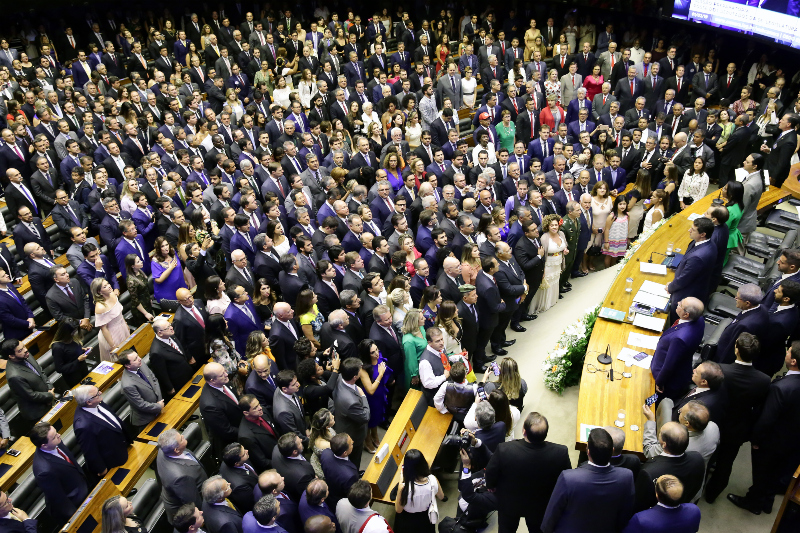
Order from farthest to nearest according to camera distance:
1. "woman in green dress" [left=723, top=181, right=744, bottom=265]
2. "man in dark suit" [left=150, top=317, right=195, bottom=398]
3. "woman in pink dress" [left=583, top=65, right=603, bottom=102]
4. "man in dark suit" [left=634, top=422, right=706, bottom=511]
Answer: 1. "woman in pink dress" [left=583, top=65, right=603, bottom=102]
2. "woman in green dress" [left=723, top=181, right=744, bottom=265]
3. "man in dark suit" [left=150, top=317, right=195, bottom=398]
4. "man in dark suit" [left=634, top=422, right=706, bottom=511]

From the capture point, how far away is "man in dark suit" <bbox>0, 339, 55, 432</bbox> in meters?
5.63

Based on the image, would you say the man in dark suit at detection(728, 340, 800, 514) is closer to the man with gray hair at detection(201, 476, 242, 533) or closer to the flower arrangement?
the flower arrangement

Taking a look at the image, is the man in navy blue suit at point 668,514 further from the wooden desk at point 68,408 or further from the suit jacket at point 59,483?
the wooden desk at point 68,408

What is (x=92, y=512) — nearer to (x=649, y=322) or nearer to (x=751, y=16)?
(x=649, y=322)

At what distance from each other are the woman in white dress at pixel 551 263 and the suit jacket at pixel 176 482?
5.04 meters

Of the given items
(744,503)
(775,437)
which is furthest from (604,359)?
(744,503)

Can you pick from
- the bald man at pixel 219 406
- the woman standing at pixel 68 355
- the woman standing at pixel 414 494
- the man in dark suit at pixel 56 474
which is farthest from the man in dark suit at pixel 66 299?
the woman standing at pixel 414 494

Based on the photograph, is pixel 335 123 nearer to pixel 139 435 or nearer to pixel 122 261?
pixel 122 261

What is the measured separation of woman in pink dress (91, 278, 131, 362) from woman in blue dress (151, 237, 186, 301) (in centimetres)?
48

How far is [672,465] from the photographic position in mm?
4328

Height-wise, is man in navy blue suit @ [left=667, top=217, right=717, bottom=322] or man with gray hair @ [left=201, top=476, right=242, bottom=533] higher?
man in navy blue suit @ [left=667, top=217, right=717, bottom=322]

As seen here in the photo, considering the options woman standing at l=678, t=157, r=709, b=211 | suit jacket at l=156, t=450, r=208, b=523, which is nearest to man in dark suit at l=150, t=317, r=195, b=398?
suit jacket at l=156, t=450, r=208, b=523

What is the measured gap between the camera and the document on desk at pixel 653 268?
727cm

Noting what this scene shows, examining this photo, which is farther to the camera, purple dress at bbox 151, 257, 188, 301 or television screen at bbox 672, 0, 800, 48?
television screen at bbox 672, 0, 800, 48
